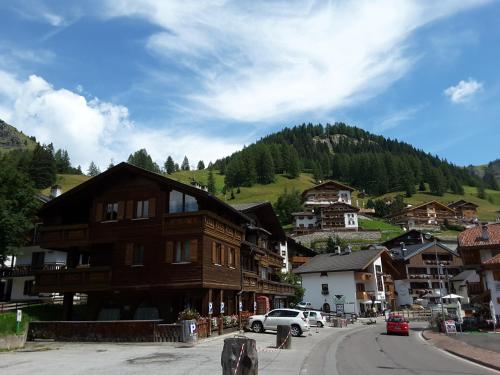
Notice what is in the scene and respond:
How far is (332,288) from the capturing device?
70125 mm

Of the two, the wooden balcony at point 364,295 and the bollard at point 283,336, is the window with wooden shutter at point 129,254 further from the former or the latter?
the wooden balcony at point 364,295

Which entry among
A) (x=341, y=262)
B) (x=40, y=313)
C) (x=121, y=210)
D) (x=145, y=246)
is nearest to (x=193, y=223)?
(x=145, y=246)

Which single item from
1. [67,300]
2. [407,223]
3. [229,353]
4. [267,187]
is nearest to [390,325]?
[67,300]

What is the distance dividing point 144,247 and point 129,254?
1.21m

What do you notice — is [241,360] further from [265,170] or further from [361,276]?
[265,170]

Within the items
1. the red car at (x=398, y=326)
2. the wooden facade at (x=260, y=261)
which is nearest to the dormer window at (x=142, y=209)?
the wooden facade at (x=260, y=261)

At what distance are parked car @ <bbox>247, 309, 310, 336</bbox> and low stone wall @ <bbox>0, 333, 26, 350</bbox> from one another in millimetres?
15568

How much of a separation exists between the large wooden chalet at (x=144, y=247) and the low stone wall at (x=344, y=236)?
85.4m

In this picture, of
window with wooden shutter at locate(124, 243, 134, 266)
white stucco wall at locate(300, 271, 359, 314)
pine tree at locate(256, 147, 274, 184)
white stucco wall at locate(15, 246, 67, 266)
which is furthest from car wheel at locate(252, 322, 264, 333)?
pine tree at locate(256, 147, 274, 184)

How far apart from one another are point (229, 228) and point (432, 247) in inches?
2575

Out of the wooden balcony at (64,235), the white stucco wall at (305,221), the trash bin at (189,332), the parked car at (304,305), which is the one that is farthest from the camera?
the white stucco wall at (305,221)

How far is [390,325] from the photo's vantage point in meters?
38.2

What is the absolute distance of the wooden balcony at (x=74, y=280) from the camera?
3194 cm

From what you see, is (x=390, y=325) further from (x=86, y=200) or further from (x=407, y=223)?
(x=407, y=223)
